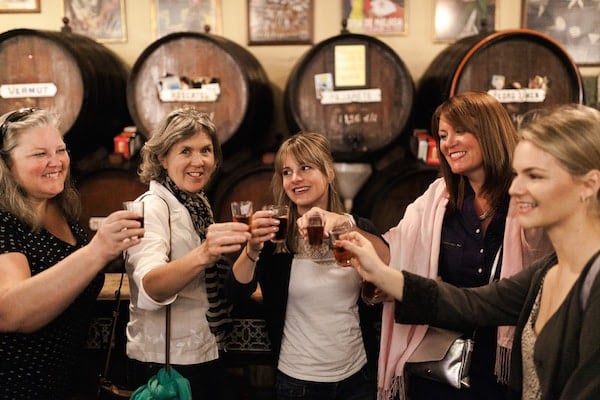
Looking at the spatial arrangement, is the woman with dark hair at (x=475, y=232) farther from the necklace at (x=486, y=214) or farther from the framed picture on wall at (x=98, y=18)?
the framed picture on wall at (x=98, y=18)

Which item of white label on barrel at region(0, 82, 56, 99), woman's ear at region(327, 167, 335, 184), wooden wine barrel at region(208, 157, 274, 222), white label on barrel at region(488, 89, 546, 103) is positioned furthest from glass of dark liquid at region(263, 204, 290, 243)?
white label on barrel at region(0, 82, 56, 99)

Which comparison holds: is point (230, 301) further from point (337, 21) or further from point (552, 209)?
point (337, 21)

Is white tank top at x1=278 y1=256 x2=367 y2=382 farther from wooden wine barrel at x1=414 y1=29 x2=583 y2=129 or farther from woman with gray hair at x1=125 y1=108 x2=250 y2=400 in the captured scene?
wooden wine barrel at x1=414 y1=29 x2=583 y2=129

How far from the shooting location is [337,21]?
3.93 meters

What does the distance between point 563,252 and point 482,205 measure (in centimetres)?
62

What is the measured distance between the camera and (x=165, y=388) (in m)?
1.79

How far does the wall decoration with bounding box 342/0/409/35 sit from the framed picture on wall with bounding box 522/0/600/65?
0.88 meters

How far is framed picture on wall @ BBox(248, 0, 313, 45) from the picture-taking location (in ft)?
12.8

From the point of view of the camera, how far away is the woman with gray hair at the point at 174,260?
1.90 metres

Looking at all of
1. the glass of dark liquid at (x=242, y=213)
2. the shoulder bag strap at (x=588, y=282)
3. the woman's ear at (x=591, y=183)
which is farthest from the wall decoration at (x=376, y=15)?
the shoulder bag strap at (x=588, y=282)

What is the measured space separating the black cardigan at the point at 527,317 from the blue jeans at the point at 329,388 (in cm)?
37

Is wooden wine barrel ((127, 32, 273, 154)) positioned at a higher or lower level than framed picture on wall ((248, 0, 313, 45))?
lower

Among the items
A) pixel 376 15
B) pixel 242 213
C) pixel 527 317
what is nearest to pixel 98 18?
pixel 376 15

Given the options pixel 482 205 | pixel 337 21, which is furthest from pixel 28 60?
pixel 482 205
